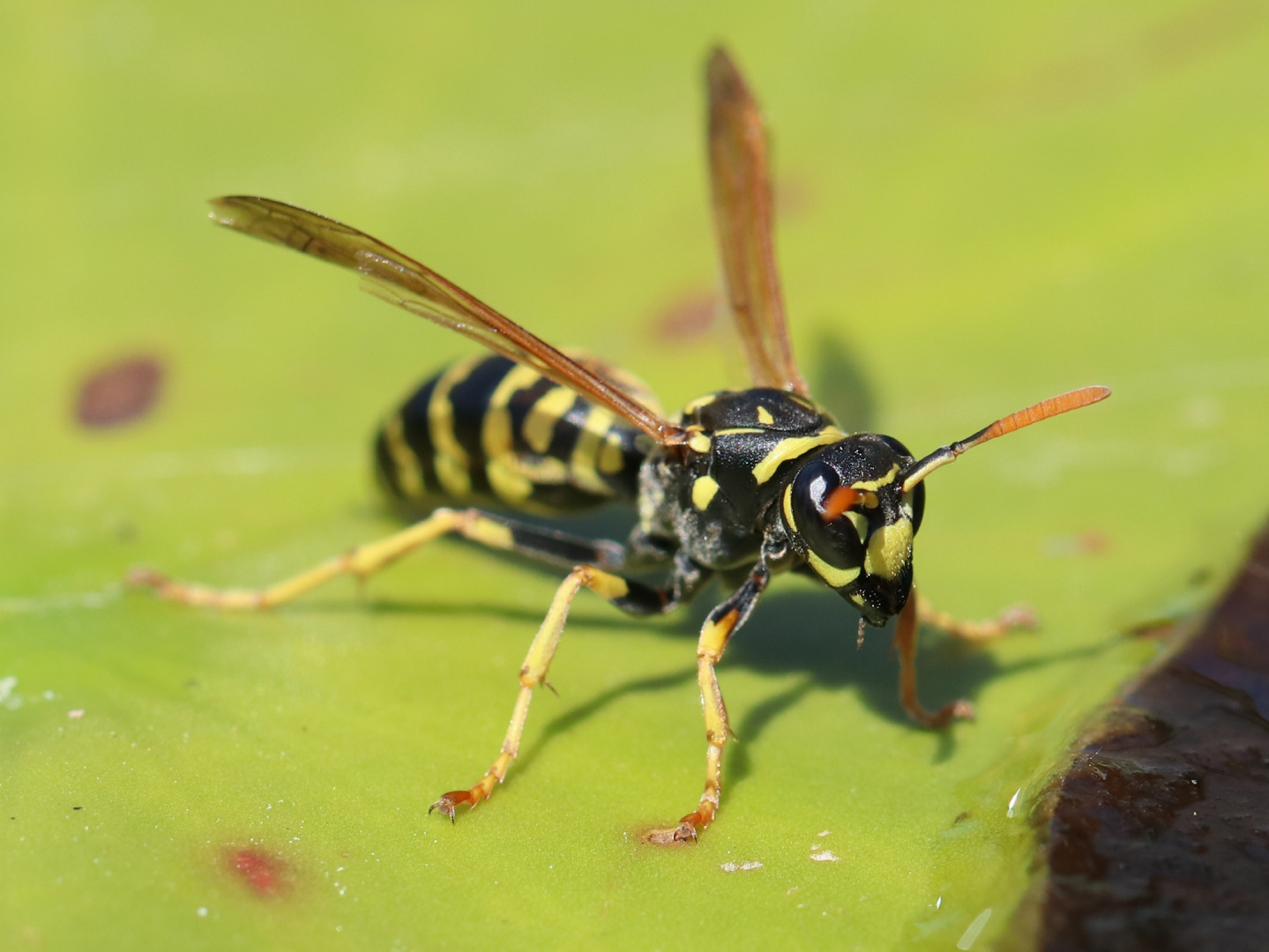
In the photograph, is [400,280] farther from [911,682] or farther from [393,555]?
[911,682]

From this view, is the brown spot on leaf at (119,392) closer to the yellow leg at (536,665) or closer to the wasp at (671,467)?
the wasp at (671,467)

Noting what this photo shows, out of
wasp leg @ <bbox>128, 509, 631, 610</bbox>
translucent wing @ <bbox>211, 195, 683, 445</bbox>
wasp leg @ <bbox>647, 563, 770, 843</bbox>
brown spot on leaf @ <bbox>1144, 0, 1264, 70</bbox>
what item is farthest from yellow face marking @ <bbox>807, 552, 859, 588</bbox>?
brown spot on leaf @ <bbox>1144, 0, 1264, 70</bbox>

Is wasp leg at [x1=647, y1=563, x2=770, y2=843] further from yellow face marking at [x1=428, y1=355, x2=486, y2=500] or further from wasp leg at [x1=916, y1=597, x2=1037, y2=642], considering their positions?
yellow face marking at [x1=428, y1=355, x2=486, y2=500]

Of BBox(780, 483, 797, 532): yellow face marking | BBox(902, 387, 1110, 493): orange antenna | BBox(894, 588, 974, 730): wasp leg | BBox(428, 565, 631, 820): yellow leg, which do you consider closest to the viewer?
BBox(902, 387, 1110, 493): orange antenna

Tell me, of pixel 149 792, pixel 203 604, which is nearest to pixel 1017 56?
pixel 203 604

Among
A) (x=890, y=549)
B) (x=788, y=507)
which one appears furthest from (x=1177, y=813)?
(x=788, y=507)
